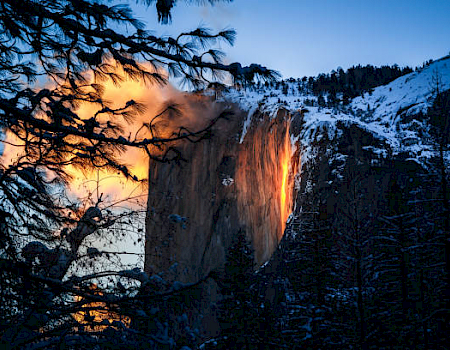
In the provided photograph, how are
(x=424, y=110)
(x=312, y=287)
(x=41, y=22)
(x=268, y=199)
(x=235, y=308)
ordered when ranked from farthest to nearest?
1. (x=268, y=199)
2. (x=424, y=110)
3. (x=235, y=308)
4. (x=312, y=287)
5. (x=41, y=22)

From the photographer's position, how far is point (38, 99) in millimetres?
3273

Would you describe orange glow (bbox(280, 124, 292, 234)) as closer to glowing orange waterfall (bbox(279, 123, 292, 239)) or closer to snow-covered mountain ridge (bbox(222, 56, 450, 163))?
glowing orange waterfall (bbox(279, 123, 292, 239))

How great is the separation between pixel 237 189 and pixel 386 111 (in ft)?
46.7

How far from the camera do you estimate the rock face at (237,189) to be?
98.2 ft

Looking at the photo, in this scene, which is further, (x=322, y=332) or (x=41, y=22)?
(x=322, y=332)

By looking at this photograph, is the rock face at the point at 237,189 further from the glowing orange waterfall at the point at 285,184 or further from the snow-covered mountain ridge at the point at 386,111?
the snow-covered mountain ridge at the point at 386,111

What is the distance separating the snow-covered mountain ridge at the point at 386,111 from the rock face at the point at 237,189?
1.63m

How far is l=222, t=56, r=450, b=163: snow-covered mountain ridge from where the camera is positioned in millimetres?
23141

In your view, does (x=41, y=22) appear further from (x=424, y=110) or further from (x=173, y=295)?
(x=424, y=110)

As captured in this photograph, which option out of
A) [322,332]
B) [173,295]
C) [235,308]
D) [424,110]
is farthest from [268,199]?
[173,295]

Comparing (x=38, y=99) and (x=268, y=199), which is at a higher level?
(x=268, y=199)

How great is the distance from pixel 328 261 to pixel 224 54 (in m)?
13.4

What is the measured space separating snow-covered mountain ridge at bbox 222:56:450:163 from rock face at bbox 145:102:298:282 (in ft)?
5.34

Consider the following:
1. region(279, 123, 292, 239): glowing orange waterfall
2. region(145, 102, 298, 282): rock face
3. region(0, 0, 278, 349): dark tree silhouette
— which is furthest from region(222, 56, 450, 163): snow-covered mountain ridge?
region(0, 0, 278, 349): dark tree silhouette
